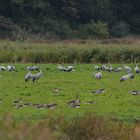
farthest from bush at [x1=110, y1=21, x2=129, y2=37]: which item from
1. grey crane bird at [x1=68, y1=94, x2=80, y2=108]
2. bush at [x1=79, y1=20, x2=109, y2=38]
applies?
grey crane bird at [x1=68, y1=94, x2=80, y2=108]

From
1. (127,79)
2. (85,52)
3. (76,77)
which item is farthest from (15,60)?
(127,79)

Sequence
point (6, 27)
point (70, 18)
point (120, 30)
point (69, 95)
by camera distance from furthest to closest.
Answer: point (120, 30) < point (70, 18) < point (6, 27) < point (69, 95)

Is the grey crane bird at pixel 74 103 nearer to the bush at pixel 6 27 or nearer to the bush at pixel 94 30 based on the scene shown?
the bush at pixel 6 27

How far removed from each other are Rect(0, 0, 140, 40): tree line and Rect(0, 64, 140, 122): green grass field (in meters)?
29.5

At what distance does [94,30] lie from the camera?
58750 millimetres

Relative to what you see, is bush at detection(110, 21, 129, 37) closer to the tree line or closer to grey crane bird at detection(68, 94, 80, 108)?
the tree line

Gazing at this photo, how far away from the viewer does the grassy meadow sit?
1015 cm

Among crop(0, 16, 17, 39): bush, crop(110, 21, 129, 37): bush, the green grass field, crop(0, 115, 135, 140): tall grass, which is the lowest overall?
crop(110, 21, 129, 37): bush

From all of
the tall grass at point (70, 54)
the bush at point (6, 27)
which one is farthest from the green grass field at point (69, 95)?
the bush at point (6, 27)

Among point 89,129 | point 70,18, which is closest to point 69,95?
point 89,129

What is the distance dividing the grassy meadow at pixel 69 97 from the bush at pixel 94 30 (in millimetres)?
26344

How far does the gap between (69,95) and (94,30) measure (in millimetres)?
42313

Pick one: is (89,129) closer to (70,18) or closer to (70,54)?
(70,54)

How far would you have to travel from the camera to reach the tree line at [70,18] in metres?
55.8
